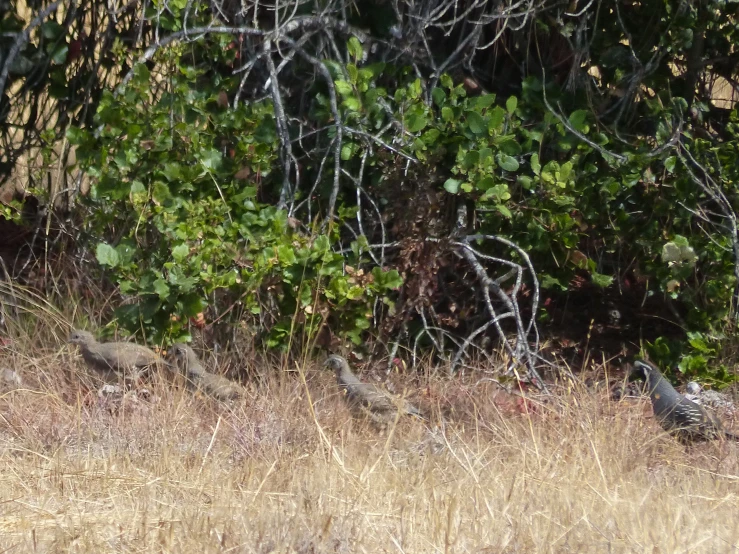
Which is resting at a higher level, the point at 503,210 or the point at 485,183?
the point at 485,183

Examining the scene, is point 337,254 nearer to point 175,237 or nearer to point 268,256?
point 268,256

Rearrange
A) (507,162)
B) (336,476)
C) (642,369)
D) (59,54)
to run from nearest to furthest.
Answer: (336,476) → (507,162) → (642,369) → (59,54)

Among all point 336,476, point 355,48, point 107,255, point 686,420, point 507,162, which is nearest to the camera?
point 336,476

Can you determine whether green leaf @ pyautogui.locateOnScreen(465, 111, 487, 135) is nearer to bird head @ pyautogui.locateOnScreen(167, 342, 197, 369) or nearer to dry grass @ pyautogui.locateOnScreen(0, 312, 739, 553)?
dry grass @ pyautogui.locateOnScreen(0, 312, 739, 553)

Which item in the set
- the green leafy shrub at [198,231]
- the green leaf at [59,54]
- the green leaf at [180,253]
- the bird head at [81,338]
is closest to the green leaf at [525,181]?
the green leafy shrub at [198,231]

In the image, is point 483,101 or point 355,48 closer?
point 355,48

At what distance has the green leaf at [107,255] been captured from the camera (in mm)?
5902

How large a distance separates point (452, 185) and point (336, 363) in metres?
1.20

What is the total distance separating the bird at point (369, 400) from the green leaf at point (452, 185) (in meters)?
1.16

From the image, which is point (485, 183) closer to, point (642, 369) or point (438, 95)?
point (438, 95)

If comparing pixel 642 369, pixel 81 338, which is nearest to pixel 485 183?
pixel 642 369

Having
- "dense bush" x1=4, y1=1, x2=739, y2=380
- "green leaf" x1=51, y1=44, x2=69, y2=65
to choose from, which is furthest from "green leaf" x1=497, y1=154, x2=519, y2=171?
"green leaf" x1=51, y1=44, x2=69, y2=65

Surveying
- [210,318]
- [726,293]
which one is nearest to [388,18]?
[210,318]

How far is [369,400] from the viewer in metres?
5.66
